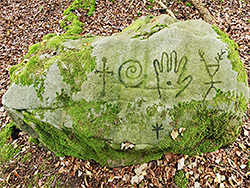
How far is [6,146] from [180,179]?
4.46 meters

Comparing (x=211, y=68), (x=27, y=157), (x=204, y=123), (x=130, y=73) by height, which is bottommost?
(x=27, y=157)

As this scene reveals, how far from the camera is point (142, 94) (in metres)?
3.03

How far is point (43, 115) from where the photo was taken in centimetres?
324

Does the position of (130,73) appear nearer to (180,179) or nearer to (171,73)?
Answer: (171,73)

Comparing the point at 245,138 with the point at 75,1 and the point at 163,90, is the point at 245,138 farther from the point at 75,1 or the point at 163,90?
the point at 75,1

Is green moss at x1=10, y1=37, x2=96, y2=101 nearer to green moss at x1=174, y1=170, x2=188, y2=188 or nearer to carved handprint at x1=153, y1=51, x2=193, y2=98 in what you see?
carved handprint at x1=153, y1=51, x2=193, y2=98

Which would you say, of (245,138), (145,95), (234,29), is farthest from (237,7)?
(145,95)

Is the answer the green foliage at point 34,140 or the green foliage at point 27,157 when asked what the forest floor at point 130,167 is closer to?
the green foliage at point 27,157

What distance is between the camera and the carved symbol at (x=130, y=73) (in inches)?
120

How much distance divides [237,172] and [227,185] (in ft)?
1.25

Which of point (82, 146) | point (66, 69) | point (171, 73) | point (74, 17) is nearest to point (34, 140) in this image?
point (82, 146)

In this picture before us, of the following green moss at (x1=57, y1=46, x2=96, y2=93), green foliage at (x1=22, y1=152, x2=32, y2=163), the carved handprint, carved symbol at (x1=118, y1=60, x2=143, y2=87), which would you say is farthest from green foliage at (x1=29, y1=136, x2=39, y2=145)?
the carved handprint

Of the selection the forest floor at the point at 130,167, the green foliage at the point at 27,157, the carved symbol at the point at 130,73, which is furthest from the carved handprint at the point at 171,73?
the green foliage at the point at 27,157

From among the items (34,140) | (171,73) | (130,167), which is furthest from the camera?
(34,140)
